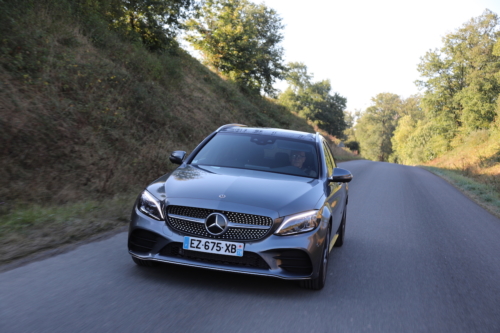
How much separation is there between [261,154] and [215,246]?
6.36 ft

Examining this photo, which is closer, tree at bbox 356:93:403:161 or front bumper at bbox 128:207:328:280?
front bumper at bbox 128:207:328:280

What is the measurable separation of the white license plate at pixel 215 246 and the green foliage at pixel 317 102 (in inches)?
2866

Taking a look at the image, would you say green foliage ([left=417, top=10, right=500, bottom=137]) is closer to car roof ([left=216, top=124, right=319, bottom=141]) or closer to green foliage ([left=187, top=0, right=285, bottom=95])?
green foliage ([left=187, top=0, right=285, bottom=95])

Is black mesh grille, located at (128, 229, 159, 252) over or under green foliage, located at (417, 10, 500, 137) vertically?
under

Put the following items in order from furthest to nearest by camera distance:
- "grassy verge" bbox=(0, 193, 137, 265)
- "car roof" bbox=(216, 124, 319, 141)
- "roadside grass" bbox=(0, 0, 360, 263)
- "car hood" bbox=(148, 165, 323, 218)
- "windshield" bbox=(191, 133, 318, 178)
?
1. "roadside grass" bbox=(0, 0, 360, 263)
2. "car roof" bbox=(216, 124, 319, 141)
3. "windshield" bbox=(191, 133, 318, 178)
4. "grassy verge" bbox=(0, 193, 137, 265)
5. "car hood" bbox=(148, 165, 323, 218)

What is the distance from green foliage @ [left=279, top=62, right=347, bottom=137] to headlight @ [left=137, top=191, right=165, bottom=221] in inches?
2850

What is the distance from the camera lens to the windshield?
18.9 feet

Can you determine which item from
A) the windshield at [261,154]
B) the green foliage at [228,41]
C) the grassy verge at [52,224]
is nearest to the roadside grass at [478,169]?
the windshield at [261,154]

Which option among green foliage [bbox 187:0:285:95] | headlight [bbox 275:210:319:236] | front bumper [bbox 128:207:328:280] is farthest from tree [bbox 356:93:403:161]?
front bumper [bbox 128:207:328:280]

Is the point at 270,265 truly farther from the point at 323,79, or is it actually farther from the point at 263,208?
the point at 323,79

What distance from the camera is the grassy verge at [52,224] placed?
5.33m

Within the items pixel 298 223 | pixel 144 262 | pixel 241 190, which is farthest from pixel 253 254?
pixel 144 262

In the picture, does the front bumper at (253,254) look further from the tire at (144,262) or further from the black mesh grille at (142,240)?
the tire at (144,262)

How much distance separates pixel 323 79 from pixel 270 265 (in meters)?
83.2
